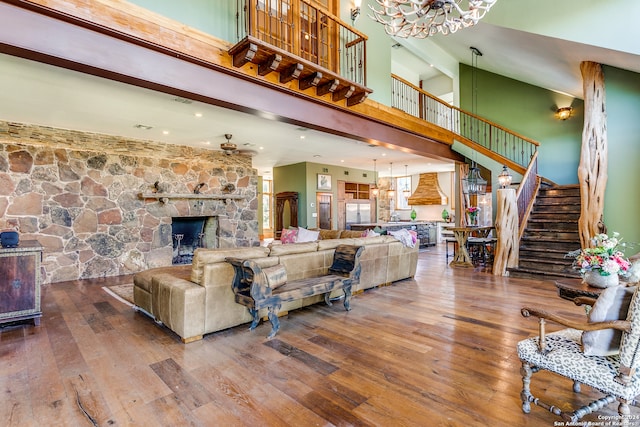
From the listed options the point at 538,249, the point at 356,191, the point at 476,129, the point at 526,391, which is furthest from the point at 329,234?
the point at 476,129

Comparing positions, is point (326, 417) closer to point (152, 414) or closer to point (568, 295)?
point (152, 414)

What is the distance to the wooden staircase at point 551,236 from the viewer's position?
5832mm

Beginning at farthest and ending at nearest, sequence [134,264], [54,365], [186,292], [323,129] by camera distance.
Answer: [134,264] < [323,129] < [186,292] < [54,365]

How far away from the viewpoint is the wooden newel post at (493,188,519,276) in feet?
20.1

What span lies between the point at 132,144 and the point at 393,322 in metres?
6.13

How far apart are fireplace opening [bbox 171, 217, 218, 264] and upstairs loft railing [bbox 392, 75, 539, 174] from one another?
5.55 meters

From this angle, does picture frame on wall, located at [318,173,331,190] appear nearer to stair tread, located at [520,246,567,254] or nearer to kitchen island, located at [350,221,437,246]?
kitchen island, located at [350,221,437,246]

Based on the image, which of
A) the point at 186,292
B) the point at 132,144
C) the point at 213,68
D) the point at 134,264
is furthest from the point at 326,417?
the point at 132,144

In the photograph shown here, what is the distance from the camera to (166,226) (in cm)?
688

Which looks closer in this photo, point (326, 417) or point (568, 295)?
point (326, 417)

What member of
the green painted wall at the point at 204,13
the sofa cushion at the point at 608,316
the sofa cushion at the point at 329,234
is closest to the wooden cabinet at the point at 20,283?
the green painted wall at the point at 204,13

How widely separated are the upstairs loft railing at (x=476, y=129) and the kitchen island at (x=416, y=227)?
2952 mm

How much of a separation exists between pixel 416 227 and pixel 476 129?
346cm

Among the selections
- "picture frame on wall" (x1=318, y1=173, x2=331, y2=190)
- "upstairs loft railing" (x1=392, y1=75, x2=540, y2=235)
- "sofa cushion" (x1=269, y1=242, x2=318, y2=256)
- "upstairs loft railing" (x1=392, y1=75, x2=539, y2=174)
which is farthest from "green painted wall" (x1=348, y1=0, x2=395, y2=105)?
"picture frame on wall" (x1=318, y1=173, x2=331, y2=190)
